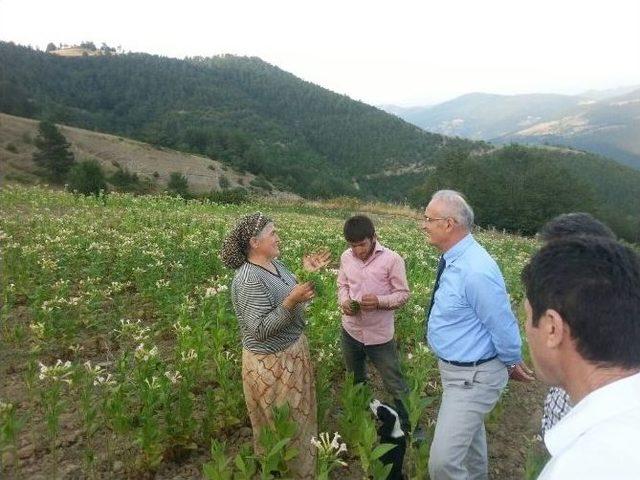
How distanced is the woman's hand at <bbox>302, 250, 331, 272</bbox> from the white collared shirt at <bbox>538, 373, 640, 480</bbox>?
9.59ft

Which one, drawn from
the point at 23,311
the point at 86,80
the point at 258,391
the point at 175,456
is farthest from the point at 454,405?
the point at 86,80

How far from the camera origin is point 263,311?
3.76 m

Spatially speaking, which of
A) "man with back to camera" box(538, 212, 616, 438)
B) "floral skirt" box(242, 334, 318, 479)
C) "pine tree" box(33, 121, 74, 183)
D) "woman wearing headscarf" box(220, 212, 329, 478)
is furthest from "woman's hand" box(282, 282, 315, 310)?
"pine tree" box(33, 121, 74, 183)

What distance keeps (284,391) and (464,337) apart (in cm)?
146

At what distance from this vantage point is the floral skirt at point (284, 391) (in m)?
3.83

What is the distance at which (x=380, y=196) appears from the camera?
339 feet

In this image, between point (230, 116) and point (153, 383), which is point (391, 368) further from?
point (230, 116)

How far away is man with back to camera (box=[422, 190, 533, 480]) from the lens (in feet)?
11.2

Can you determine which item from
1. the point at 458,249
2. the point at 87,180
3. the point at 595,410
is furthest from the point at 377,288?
the point at 87,180

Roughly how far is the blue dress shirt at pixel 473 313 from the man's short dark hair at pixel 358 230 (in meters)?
1.10

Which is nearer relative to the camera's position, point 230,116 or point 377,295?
point 377,295

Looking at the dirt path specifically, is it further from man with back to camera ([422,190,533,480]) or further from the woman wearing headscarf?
the woman wearing headscarf

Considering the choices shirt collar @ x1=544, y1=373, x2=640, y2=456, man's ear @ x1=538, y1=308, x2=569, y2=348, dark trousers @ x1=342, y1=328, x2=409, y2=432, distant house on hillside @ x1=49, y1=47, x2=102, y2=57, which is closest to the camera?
shirt collar @ x1=544, y1=373, x2=640, y2=456

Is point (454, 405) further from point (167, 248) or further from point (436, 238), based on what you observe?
point (167, 248)
